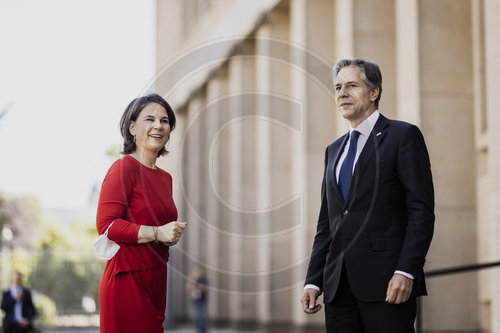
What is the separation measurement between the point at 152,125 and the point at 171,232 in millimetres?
559

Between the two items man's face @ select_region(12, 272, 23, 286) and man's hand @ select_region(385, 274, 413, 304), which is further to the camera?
man's face @ select_region(12, 272, 23, 286)

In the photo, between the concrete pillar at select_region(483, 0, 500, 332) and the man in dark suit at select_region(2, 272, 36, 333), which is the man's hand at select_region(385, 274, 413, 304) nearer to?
the concrete pillar at select_region(483, 0, 500, 332)

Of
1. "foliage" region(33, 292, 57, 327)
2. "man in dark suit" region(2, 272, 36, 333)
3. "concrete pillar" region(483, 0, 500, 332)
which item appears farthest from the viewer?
"foliage" region(33, 292, 57, 327)

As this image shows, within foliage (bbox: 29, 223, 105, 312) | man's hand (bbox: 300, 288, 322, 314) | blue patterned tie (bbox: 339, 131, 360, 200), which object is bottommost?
foliage (bbox: 29, 223, 105, 312)

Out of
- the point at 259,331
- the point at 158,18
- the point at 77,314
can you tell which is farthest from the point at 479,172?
the point at 158,18

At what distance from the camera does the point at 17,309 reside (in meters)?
14.9

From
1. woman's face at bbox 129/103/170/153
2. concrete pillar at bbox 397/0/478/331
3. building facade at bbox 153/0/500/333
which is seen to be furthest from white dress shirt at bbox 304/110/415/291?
concrete pillar at bbox 397/0/478/331

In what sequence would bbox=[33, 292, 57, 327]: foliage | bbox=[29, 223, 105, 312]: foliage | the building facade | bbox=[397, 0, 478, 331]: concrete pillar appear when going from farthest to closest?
bbox=[29, 223, 105, 312]: foliage
bbox=[33, 292, 57, 327]: foliage
bbox=[397, 0, 478, 331]: concrete pillar
the building facade

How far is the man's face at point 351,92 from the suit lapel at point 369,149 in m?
0.12

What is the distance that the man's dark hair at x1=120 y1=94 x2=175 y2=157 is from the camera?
13.9ft

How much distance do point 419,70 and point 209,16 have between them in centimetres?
1629

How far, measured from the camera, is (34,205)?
301 ft

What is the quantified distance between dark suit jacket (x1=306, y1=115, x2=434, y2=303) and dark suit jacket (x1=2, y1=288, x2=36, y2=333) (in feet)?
38.1

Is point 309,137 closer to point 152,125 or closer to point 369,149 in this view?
point 369,149
